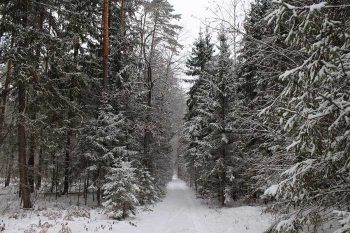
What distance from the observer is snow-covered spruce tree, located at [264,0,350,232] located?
191 inches

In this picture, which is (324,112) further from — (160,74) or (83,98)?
(160,74)

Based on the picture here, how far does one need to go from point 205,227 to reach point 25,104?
920 centimetres

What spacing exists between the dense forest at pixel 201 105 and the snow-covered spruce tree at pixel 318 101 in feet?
0.07

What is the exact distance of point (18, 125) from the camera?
45.5 feet

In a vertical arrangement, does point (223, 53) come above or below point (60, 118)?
above

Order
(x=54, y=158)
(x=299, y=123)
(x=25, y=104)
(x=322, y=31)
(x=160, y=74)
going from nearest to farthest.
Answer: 1. (x=322, y=31)
2. (x=299, y=123)
3. (x=25, y=104)
4. (x=54, y=158)
5. (x=160, y=74)

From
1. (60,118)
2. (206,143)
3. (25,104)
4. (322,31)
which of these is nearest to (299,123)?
(322,31)

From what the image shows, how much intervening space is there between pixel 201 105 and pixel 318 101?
19.0 m

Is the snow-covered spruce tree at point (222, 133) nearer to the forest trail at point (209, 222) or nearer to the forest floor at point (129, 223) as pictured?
the forest trail at point (209, 222)

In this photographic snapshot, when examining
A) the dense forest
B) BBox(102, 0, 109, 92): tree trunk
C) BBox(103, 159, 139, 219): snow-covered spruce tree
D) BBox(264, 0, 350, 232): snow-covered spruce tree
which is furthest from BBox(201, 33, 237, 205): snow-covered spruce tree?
BBox(264, 0, 350, 232): snow-covered spruce tree

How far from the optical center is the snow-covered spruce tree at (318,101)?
4.85 meters

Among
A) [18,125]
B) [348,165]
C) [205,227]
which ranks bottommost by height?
[205,227]

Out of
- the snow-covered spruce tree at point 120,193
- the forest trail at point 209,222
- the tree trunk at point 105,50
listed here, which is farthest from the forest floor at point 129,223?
the tree trunk at point 105,50

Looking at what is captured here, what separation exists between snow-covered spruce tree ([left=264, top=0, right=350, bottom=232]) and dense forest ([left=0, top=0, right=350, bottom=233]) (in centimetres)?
2
